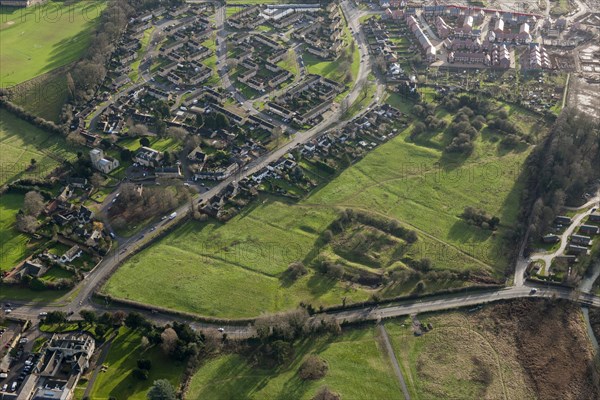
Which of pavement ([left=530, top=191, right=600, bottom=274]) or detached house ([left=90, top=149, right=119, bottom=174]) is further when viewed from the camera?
detached house ([left=90, top=149, right=119, bottom=174])

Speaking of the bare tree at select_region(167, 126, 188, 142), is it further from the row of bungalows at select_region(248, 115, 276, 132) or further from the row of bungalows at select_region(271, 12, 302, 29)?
the row of bungalows at select_region(271, 12, 302, 29)

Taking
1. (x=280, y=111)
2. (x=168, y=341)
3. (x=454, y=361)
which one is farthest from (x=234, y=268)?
(x=280, y=111)

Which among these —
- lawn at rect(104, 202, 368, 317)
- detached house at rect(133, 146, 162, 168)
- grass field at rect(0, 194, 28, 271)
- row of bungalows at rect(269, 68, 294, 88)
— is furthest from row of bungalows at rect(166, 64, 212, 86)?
lawn at rect(104, 202, 368, 317)

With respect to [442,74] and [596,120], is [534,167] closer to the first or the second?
[596,120]

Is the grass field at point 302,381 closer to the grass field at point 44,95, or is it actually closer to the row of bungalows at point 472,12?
the grass field at point 44,95

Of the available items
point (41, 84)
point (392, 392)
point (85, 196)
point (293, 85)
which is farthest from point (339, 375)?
point (41, 84)

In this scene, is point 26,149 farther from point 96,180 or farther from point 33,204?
point 33,204
